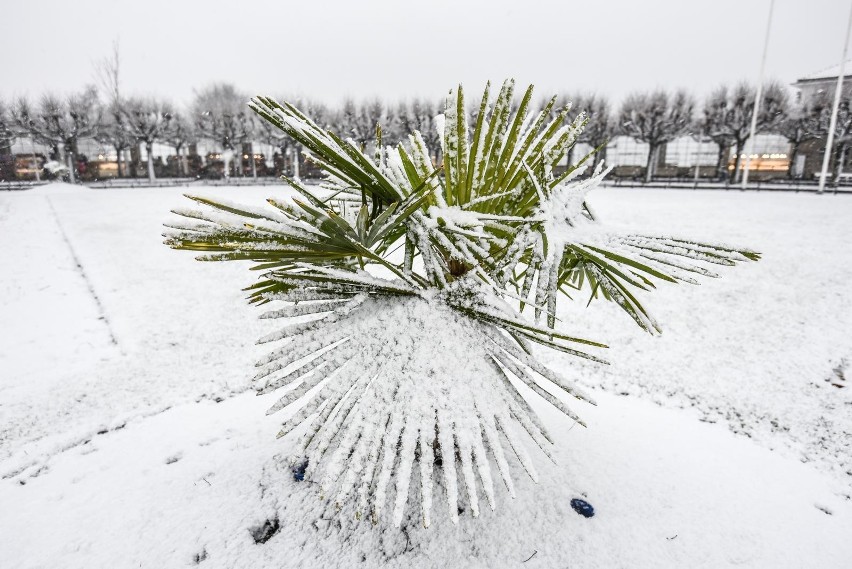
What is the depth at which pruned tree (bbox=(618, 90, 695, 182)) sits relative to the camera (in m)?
31.9

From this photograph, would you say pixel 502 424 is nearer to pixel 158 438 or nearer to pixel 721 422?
pixel 158 438

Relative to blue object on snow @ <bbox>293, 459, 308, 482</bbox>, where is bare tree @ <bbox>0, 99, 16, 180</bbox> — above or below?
above

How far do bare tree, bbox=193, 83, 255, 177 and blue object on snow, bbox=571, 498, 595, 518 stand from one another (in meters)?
39.7

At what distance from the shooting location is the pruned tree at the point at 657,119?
31861mm

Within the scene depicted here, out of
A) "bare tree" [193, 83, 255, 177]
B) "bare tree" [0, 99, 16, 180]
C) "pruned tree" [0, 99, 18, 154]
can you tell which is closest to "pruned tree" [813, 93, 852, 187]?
"bare tree" [193, 83, 255, 177]

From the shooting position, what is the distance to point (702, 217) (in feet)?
45.1

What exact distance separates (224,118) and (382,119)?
45.2 ft

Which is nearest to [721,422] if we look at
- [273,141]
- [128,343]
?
[128,343]

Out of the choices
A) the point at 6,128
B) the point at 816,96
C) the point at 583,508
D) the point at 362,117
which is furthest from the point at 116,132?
the point at 816,96

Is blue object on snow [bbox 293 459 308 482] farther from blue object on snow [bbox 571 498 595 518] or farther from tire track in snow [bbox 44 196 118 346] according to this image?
tire track in snow [bbox 44 196 118 346]

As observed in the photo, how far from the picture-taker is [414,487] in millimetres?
1860

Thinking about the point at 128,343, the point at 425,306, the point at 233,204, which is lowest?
the point at 128,343

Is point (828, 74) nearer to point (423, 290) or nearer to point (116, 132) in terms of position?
point (423, 290)

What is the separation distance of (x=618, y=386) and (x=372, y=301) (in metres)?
2.84
